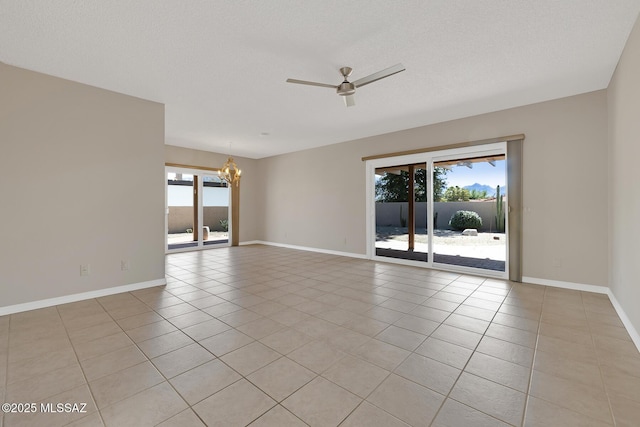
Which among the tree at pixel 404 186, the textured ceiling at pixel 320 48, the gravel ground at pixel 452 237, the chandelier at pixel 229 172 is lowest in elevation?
the gravel ground at pixel 452 237

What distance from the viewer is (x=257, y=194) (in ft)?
28.3

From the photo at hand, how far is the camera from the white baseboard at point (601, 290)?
237 cm

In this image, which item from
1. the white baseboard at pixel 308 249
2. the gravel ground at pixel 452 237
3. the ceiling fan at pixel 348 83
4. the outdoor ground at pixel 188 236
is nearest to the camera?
the ceiling fan at pixel 348 83

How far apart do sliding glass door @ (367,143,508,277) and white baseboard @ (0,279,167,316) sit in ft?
13.5

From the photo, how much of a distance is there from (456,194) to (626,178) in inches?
99.0

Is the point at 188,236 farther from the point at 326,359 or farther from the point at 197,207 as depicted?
the point at 326,359

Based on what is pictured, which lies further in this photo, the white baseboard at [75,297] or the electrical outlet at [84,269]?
the electrical outlet at [84,269]

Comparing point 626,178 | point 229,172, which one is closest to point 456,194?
point 626,178

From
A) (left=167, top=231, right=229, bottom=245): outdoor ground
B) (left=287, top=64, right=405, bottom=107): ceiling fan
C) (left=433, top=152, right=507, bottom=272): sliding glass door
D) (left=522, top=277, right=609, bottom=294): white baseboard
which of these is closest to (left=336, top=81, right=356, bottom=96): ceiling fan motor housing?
(left=287, top=64, right=405, bottom=107): ceiling fan

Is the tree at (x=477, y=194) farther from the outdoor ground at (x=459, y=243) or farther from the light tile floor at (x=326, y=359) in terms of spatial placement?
the light tile floor at (x=326, y=359)

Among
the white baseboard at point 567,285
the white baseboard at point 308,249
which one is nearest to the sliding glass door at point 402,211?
the white baseboard at point 308,249

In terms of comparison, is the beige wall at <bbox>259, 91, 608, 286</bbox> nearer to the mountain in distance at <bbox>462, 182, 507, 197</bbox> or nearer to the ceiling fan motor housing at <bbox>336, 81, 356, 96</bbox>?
the mountain in distance at <bbox>462, 182, 507, 197</bbox>

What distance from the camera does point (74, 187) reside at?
11.0ft

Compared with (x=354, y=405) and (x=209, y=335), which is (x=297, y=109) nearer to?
(x=209, y=335)
